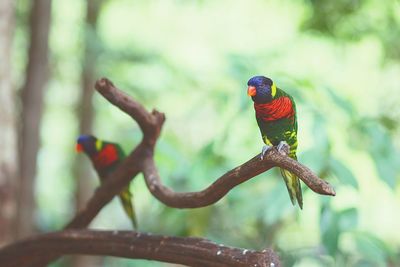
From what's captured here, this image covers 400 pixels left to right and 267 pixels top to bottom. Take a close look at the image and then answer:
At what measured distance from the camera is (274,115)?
3.41 ft

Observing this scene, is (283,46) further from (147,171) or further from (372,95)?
(147,171)

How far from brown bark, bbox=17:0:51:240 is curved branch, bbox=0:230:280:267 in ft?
6.03

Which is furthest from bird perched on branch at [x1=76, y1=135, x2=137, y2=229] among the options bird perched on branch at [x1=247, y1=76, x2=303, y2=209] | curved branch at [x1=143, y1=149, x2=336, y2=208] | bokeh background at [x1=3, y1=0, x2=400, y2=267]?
bird perched on branch at [x1=247, y1=76, x2=303, y2=209]

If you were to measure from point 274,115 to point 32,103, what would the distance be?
2513 mm

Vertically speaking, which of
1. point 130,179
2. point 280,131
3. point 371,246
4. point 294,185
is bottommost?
point 371,246

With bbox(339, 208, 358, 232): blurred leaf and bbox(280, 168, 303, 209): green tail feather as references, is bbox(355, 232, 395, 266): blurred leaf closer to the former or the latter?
bbox(339, 208, 358, 232): blurred leaf

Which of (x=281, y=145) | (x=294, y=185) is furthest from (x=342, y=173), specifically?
(x=281, y=145)

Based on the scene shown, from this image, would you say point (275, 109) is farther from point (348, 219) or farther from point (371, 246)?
point (371, 246)

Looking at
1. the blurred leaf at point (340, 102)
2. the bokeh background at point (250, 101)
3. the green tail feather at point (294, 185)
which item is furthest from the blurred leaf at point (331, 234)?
the green tail feather at point (294, 185)

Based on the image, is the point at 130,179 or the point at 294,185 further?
the point at 130,179

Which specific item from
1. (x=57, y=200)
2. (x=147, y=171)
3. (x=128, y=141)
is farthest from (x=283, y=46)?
(x=57, y=200)

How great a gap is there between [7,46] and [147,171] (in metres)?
0.94

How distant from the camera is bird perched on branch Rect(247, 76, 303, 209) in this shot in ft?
3.27

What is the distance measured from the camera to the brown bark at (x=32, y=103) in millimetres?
3291
